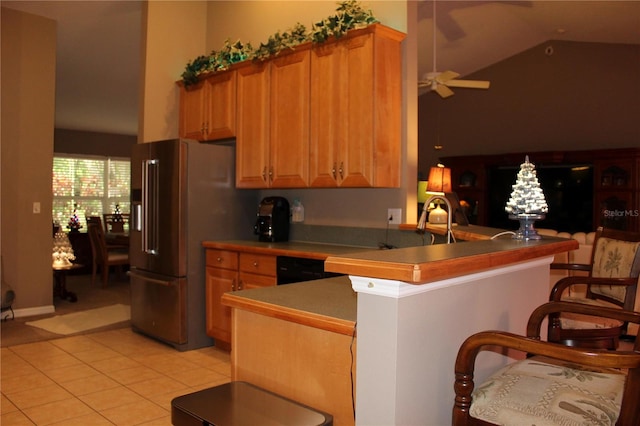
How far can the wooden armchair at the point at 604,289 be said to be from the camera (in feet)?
8.20

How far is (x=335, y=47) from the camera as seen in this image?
3629 millimetres

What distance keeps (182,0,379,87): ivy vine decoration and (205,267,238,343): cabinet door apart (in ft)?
5.80

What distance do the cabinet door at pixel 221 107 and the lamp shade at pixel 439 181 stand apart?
3094 mm

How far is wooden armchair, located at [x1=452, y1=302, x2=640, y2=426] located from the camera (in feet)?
4.07

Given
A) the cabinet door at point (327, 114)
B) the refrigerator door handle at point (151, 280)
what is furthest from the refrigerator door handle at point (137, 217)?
the cabinet door at point (327, 114)

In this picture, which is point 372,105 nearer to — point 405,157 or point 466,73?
point 405,157

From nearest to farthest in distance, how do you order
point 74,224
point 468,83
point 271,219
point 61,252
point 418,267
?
point 418,267, point 271,219, point 468,83, point 61,252, point 74,224

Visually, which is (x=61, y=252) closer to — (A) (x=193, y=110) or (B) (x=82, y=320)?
(B) (x=82, y=320)

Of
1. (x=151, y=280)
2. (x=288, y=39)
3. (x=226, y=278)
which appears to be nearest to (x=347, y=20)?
(x=288, y=39)

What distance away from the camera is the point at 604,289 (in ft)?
9.91

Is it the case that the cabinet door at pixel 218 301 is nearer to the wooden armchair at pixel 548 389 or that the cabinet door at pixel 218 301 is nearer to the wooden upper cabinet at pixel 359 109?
the wooden upper cabinet at pixel 359 109

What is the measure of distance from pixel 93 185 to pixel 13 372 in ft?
21.8

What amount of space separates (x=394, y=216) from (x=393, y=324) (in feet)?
7.87

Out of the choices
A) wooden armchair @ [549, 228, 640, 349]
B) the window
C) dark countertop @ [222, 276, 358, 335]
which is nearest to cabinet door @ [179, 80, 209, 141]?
dark countertop @ [222, 276, 358, 335]
